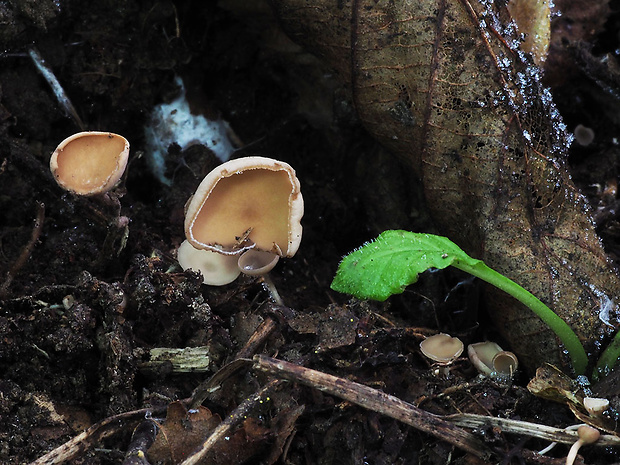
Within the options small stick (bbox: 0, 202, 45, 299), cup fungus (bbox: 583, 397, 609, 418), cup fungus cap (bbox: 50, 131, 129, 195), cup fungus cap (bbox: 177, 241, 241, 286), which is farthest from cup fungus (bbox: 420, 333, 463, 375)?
small stick (bbox: 0, 202, 45, 299)

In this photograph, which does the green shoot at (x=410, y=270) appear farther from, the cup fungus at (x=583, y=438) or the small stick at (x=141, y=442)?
the small stick at (x=141, y=442)

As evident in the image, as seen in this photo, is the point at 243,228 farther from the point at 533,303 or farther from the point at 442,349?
the point at 533,303

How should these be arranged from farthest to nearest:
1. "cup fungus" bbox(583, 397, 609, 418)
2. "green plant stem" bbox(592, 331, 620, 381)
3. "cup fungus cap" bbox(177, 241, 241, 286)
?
"cup fungus cap" bbox(177, 241, 241, 286) < "green plant stem" bbox(592, 331, 620, 381) < "cup fungus" bbox(583, 397, 609, 418)

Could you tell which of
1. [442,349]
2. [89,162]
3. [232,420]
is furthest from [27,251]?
[442,349]

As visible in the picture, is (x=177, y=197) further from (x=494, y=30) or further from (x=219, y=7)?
(x=494, y=30)

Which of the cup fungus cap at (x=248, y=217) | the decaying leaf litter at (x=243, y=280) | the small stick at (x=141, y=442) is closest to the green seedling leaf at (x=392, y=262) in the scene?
the decaying leaf litter at (x=243, y=280)

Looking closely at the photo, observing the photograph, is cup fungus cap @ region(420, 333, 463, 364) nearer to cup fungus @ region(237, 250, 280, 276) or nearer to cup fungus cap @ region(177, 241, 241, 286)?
cup fungus @ region(237, 250, 280, 276)
